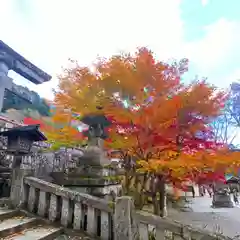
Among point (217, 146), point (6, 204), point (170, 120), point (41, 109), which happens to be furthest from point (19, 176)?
point (41, 109)

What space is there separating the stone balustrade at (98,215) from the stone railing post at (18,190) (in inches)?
1.0

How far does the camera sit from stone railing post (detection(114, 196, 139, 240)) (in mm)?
4547

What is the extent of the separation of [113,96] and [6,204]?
16.8 ft

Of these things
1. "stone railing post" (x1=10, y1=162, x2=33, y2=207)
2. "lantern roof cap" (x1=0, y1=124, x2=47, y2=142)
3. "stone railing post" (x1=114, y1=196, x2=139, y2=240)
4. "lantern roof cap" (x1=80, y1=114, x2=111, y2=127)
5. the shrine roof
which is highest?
the shrine roof

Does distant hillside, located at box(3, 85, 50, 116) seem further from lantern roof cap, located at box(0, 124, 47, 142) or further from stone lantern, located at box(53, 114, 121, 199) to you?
stone lantern, located at box(53, 114, 121, 199)

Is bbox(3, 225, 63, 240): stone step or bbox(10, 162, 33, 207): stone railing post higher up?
bbox(10, 162, 33, 207): stone railing post

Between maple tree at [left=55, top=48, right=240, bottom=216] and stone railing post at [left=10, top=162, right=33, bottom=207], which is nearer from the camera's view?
stone railing post at [left=10, top=162, right=33, bottom=207]

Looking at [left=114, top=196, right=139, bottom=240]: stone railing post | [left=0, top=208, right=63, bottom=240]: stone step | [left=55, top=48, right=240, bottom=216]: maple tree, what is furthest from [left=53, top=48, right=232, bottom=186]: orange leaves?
[left=0, top=208, right=63, bottom=240]: stone step

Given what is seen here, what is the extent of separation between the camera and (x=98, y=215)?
5.10 meters

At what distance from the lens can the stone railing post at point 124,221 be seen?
14.9ft

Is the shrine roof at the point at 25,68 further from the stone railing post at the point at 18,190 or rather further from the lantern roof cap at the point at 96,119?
the lantern roof cap at the point at 96,119

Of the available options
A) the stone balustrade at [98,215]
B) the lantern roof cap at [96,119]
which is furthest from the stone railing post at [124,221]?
the lantern roof cap at [96,119]

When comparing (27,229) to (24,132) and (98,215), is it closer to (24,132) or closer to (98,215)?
(98,215)

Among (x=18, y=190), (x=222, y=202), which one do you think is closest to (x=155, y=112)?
(x=18, y=190)
